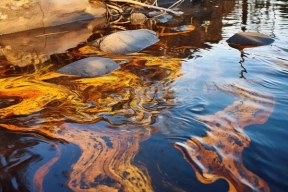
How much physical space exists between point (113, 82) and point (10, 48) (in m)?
2.67

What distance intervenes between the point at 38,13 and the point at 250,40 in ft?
14.7

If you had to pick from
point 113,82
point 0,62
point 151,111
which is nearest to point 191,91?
point 151,111

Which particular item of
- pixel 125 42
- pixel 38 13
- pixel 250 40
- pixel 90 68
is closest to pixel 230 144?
pixel 90 68

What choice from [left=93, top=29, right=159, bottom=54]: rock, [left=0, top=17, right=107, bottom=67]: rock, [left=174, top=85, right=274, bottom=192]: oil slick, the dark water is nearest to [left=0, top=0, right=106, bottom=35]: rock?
[left=0, top=17, right=107, bottom=67]: rock

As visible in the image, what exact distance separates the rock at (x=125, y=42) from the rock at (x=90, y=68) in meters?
0.81

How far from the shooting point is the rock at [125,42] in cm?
500

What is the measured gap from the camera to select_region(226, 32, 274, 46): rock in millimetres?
5316

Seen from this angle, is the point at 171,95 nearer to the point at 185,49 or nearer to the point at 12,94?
the point at 12,94

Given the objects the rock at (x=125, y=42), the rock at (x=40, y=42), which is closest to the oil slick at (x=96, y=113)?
the rock at (x=125, y=42)

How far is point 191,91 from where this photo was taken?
3406 mm

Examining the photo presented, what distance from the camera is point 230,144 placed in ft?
7.88

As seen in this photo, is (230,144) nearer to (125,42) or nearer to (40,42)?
(125,42)

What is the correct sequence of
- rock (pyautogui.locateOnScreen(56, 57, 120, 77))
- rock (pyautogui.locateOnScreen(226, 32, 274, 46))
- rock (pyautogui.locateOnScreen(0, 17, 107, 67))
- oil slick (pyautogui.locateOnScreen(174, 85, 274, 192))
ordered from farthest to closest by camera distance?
rock (pyautogui.locateOnScreen(226, 32, 274, 46)) → rock (pyautogui.locateOnScreen(0, 17, 107, 67)) → rock (pyautogui.locateOnScreen(56, 57, 120, 77)) → oil slick (pyautogui.locateOnScreen(174, 85, 274, 192))

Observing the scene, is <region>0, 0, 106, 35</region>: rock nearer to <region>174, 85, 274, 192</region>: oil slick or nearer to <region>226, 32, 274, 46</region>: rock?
<region>226, 32, 274, 46</region>: rock
